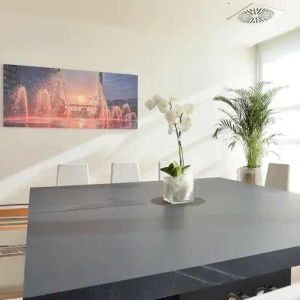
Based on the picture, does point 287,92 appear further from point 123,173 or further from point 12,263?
point 12,263

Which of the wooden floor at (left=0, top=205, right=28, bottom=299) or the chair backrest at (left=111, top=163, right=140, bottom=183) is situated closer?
the wooden floor at (left=0, top=205, right=28, bottom=299)

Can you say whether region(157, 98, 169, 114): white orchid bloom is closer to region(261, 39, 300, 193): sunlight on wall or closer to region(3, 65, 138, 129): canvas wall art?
region(3, 65, 138, 129): canvas wall art

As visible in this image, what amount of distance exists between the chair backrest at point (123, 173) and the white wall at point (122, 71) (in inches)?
40.8

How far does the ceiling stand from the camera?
3523 mm

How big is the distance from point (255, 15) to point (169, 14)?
3.45 feet

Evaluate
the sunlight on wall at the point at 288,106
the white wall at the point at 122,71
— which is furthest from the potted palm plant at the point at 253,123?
the white wall at the point at 122,71

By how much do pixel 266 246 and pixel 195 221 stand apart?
37cm

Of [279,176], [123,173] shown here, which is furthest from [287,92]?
[123,173]

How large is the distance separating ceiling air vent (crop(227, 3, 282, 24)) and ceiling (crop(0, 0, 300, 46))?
0.20ft

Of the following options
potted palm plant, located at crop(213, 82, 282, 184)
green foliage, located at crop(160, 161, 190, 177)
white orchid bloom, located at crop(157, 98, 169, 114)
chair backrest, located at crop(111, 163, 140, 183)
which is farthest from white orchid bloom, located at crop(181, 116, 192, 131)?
potted palm plant, located at crop(213, 82, 282, 184)

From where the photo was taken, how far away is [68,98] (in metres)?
4.15

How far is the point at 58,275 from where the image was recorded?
2.59 ft

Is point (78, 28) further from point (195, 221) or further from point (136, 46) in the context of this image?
point (195, 221)

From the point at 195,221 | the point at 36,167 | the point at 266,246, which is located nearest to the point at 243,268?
the point at 266,246
